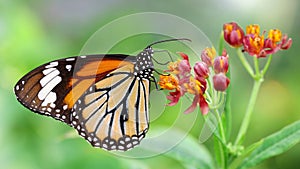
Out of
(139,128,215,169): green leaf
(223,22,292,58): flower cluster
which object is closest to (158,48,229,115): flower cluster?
(223,22,292,58): flower cluster

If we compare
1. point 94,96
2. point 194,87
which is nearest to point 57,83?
point 94,96

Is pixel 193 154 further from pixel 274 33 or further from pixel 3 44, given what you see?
pixel 3 44

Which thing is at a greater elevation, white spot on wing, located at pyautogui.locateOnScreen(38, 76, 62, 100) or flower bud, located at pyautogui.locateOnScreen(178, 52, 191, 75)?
white spot on wing, located at pyautogui.locateOnScreen(38, 76, 62, 100)

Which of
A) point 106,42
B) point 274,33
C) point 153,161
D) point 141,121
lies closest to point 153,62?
point 141,121

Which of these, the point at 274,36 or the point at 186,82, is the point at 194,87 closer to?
the point at 186,82

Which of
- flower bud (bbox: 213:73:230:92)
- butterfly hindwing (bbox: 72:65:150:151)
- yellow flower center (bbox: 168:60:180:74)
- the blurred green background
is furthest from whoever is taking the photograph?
the blurred green background

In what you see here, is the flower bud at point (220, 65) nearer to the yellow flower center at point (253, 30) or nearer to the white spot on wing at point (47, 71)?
the yellow flower center at point (253, 30)

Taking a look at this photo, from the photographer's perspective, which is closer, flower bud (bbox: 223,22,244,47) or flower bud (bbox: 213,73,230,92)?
flower bud (bbox: 213,73,230,92)

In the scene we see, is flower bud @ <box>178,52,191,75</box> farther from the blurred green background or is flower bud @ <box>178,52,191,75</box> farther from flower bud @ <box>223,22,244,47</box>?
the blurred green background
